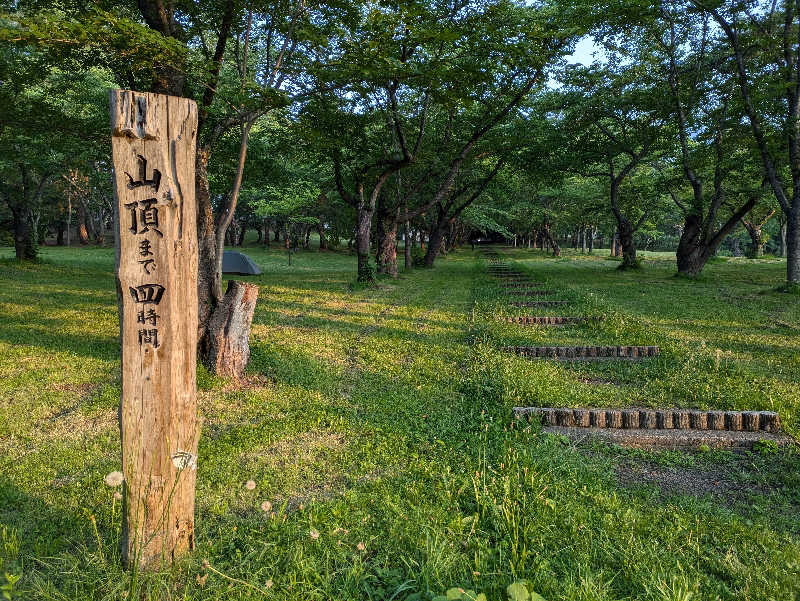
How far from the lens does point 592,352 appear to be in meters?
7.17

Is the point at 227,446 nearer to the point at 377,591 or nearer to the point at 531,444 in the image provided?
the point at 377,591

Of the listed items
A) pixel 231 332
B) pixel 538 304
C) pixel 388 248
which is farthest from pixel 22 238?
pixel 538 304

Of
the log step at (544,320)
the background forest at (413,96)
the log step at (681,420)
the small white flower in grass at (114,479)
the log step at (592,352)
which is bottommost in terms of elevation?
the log step at (681,420)

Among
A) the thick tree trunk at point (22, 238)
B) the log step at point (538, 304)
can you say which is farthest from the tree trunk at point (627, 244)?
the thick tree trunk at point (22, 238)

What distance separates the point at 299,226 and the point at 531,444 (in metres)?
46.4

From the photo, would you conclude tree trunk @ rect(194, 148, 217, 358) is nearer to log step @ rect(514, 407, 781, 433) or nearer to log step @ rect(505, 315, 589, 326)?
log step @ rect(514, 407, 781, 433)

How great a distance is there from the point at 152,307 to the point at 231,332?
372cm

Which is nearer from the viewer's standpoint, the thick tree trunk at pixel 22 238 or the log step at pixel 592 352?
the log step at pixel 592 352

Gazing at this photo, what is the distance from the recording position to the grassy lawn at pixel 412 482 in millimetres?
2613

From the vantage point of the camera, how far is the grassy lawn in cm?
261

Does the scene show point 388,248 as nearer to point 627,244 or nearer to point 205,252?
point 627,244

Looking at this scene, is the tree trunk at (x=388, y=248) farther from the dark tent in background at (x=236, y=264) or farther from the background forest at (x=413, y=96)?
the dark tent in background at (x=236, y=264)

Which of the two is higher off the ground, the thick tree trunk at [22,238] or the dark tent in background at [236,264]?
the thick tree trunk at [22,238]

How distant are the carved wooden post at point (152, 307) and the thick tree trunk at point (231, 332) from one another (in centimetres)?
364
